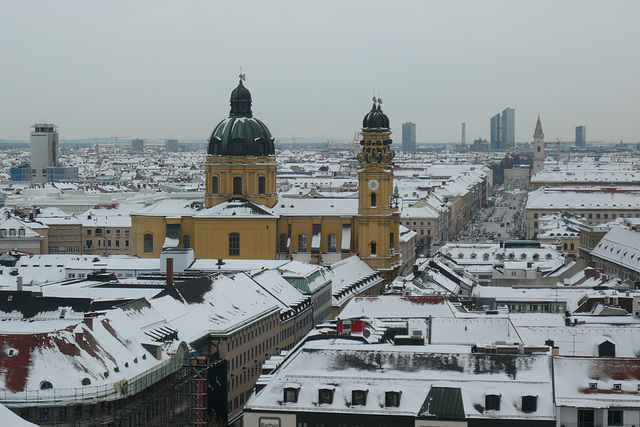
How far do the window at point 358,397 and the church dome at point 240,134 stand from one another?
70.9 meters

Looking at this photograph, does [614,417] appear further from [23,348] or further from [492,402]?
[23,348]

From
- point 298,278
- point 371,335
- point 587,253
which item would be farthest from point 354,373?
point 587,253

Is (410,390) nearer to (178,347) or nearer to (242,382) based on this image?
(178,347)

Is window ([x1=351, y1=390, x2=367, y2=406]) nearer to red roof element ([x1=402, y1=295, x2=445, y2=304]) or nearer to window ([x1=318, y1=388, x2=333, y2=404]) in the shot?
window ([x1=318, y1=388, x2=333, y2=404])

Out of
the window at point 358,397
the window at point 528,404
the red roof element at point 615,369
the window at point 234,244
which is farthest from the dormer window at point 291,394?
the window at point 234,244

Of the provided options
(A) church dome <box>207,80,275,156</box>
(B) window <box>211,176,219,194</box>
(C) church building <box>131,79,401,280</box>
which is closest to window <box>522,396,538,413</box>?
(C) church building <box>131,79,401,280</box>

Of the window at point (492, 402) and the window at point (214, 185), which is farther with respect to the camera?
the window at point (214, 185)

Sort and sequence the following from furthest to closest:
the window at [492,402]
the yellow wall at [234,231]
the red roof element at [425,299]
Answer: the yellow wall at [234,231], the red roof element at [425,299], the window at [492,402]

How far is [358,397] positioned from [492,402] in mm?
5162

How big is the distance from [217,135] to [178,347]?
6085 cm

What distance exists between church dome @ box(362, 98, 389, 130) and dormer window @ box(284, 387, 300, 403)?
73224 mm

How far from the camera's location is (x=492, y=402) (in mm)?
53406

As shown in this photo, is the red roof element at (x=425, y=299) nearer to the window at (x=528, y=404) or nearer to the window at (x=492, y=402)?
the window at (x=492, y=402)

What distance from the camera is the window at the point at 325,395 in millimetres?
54594
